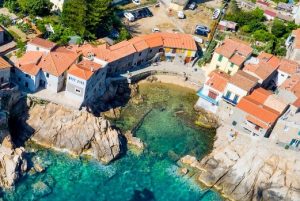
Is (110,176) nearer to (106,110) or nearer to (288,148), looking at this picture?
(106,110)

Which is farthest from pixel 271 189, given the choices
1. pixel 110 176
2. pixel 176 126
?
pixel 110 176

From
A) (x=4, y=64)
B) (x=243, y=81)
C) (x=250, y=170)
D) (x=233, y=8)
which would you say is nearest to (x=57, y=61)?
(x=4, y=64)

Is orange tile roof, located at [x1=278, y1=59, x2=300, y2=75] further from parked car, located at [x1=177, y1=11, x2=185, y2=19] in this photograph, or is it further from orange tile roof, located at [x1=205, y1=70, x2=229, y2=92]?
parked car, located at [x1=177, y1=11, x2=185, y2=19]

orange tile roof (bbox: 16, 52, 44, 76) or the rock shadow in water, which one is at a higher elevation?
orange tile roof (bbox: 16, 52, 44, 76)

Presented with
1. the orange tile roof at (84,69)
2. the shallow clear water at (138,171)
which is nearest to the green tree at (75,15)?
the orange tile roof at (84,69)

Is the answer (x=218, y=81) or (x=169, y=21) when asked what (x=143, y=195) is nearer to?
(x=218, y=81)

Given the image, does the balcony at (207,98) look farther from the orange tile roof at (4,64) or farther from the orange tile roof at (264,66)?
the orange tile roof at (4,64)

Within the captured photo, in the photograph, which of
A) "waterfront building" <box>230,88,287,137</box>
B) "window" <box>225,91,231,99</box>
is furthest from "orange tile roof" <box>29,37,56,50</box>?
"waterfront building" <box>230,88,287,137</box>
